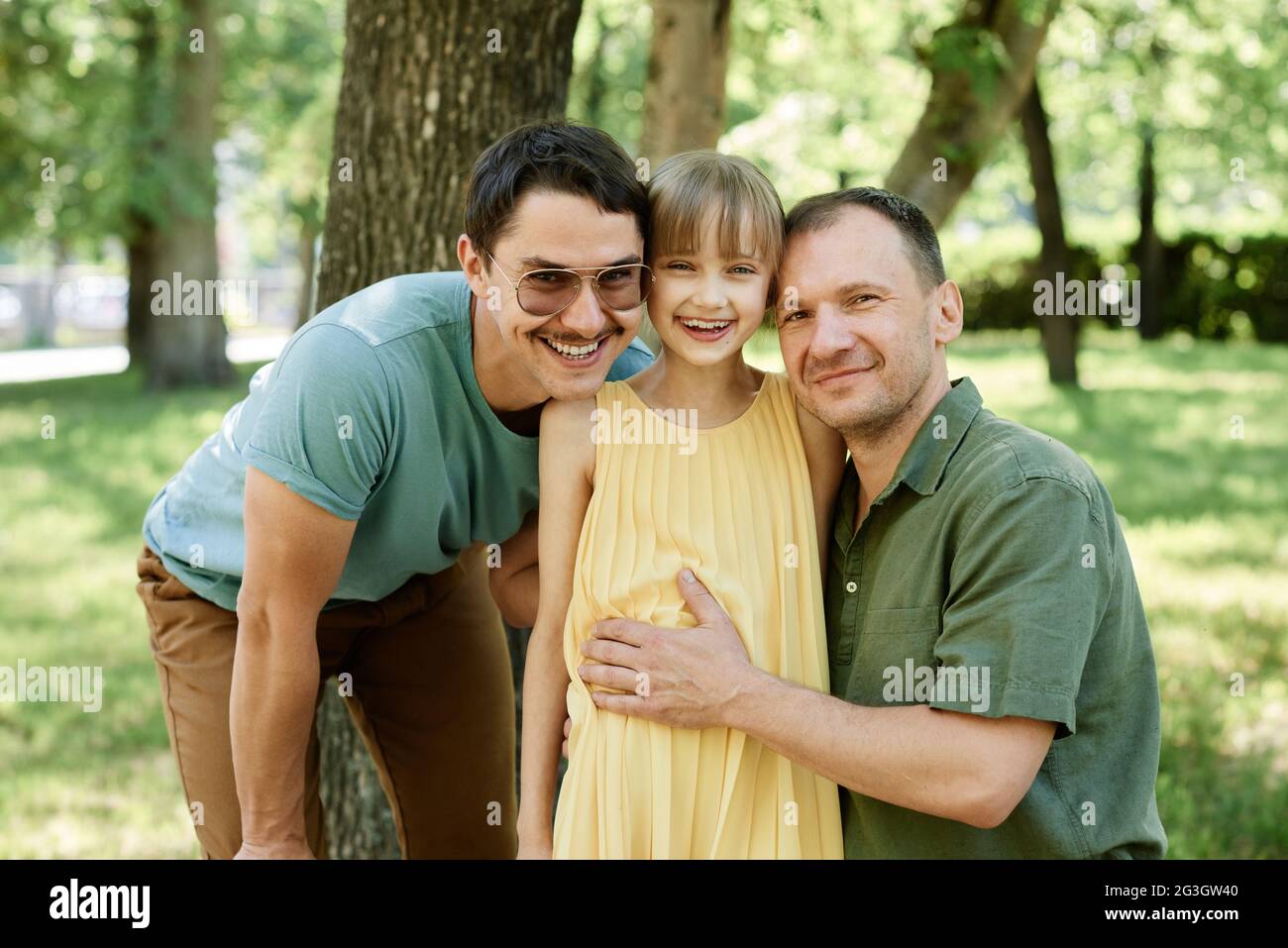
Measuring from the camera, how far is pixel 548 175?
8.52ft

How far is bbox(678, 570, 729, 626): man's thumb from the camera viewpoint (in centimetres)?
248

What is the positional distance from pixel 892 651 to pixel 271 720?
4.34 ft

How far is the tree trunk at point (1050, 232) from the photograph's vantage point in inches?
549

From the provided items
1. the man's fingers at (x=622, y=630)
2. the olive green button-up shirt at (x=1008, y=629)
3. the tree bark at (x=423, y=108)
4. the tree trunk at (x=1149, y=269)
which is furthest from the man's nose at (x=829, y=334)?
the tree trunk at (x=1149, y=269)

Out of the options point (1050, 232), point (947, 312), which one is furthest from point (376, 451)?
point (1050, 232)

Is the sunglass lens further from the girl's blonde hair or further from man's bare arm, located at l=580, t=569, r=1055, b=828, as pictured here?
man's bare arm, located at l=580, t=569, r=1055, b=828

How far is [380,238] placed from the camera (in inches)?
145

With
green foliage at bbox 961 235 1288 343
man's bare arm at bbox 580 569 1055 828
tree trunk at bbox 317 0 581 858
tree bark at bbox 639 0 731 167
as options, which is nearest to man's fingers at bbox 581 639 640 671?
man's bare arm at bbox 580 569 1055 828

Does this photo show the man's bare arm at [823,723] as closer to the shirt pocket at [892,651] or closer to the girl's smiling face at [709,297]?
the shirt pocket at [892,651]

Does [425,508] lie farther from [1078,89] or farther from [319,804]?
[1078,89]

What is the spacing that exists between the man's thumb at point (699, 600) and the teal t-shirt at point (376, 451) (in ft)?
1.77

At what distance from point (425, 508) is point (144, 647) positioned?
15.2 ft

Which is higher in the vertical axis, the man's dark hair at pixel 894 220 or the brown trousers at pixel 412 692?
the man's dark hair at pixel 894 220

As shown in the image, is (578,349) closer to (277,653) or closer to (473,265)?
(473,265)
